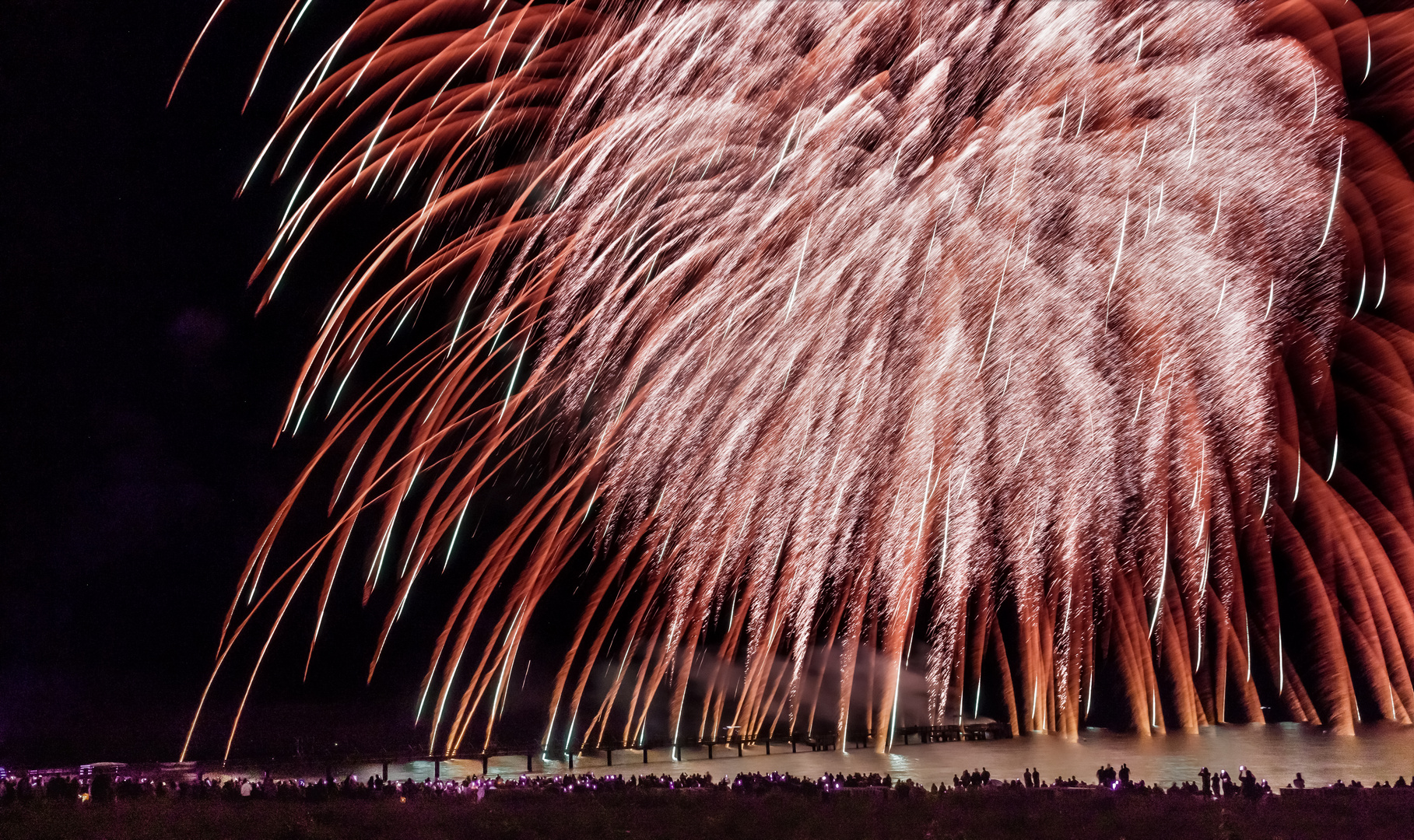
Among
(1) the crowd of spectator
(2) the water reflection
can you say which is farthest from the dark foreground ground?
(2) the water reflection

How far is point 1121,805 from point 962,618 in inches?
213

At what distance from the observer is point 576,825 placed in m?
9.62

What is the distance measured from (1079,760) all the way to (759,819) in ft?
32.5

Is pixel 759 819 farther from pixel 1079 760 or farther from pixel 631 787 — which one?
pixel 1079 760

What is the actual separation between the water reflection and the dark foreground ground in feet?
10.4

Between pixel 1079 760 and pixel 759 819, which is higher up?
pixel 1079 760

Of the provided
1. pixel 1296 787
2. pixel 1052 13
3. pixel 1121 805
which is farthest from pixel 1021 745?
pixel 1052 13

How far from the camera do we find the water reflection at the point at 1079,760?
47.6 ft

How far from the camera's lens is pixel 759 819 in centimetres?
967

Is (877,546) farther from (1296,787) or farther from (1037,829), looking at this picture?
(1296,787)

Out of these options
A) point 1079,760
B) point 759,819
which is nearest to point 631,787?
point 759,819

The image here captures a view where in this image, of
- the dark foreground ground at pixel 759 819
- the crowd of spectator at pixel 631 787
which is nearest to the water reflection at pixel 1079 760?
the crowd of spectator at pixel 631 787

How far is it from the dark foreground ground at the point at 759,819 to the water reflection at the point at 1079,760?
10.4 feet

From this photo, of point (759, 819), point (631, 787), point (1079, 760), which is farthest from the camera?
point (1079, 760)
